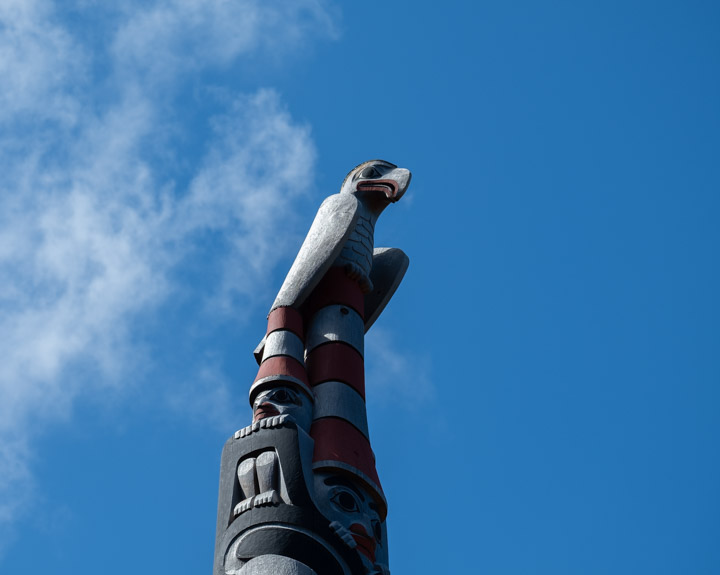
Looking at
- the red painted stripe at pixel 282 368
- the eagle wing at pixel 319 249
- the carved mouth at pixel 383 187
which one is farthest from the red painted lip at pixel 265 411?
the carved mouth at pixel 383 187

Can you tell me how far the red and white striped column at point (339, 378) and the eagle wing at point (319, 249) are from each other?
9.3 inches

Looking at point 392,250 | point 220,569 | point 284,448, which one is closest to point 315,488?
point 284,448

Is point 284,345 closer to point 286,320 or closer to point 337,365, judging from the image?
point 286,320

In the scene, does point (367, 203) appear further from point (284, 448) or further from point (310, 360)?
point (284, 448)

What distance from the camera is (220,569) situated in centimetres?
711

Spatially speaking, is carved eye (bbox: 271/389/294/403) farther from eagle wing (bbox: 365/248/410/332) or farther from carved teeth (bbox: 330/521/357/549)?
eagle wing (bbox: 365/248/410/332)

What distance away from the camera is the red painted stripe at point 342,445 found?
7.70 metres

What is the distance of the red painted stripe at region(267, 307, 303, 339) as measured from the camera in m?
8.75

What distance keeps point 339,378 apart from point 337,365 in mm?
148

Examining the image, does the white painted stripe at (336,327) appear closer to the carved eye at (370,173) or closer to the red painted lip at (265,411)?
the red painted lip at (265,411)

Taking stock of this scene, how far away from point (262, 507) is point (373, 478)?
3.09 feet

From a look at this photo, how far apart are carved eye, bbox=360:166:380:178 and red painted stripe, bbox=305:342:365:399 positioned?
2.57m

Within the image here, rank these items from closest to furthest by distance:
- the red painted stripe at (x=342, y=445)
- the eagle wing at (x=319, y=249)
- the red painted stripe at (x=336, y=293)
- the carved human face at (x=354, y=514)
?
the carved human face at (x=354, y=514)
the red painted stripe at (x=342, y=445)
the eagle wing at (x=319, y=249)
the red painted stripe at (x=336, y=293)

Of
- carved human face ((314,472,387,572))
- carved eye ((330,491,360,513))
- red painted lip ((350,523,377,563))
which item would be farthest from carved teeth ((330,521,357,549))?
carved eye ((330,491,360,513))
